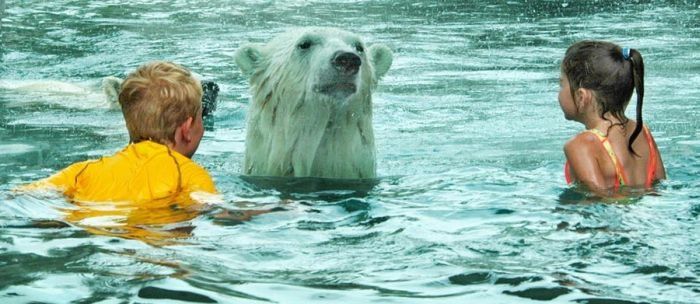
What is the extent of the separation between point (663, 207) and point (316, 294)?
94.6 inches

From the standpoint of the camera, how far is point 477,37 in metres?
16.7

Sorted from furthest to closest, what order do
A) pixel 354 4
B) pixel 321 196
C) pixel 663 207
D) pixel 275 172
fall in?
pixel 354 4 → pixel 275 172 → pixel 321 196 → pixel 663 207

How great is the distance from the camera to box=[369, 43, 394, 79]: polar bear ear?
7945 millimetres

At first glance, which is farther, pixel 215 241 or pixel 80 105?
pixel 80 105

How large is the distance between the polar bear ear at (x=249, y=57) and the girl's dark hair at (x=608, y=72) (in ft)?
6.78

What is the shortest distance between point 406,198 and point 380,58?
128cm

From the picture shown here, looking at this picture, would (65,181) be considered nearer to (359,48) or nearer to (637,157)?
(359,48)

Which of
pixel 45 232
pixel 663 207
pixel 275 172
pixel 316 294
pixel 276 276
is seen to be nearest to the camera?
pixel 316 294

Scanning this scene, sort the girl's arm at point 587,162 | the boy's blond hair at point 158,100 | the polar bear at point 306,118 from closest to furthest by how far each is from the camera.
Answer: the boy's blond hair at point 158,100
the girl's arm at point 587,162
the polar bear at point 306,118

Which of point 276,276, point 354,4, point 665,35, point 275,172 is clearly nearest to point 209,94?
point 275,172

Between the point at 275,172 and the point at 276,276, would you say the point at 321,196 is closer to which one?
the point at 275,172

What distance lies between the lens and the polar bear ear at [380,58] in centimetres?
795

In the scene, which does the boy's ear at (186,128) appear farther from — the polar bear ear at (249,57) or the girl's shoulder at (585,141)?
the girl's shoulder at (585,141)

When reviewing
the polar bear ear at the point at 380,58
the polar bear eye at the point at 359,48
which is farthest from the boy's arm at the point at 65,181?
the polar bear ear at the point at 380,58
